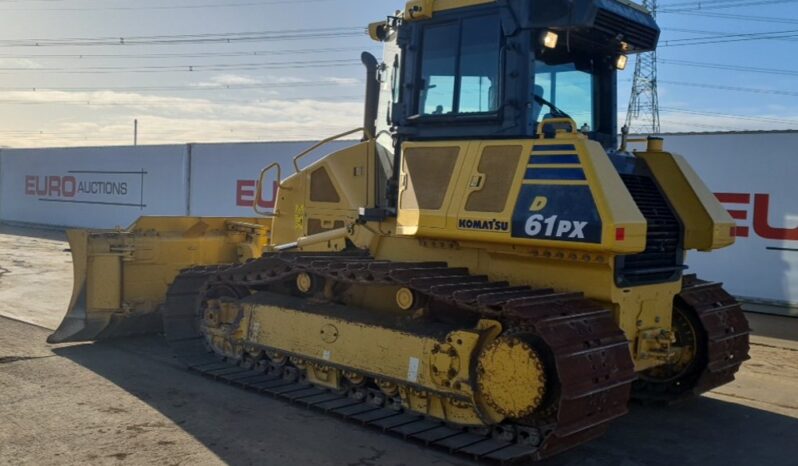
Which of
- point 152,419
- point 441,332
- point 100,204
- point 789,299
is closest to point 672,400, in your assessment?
point 441,332

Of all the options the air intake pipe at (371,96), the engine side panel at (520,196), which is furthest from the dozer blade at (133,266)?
the engine side panel at (520,196)

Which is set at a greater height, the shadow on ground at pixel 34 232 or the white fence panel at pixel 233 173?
the white fence panel at pixel 233 173

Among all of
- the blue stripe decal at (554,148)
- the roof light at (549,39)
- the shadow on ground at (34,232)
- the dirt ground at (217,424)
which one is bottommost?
the dirt ground at (217,424)

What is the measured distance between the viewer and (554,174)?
5.21m

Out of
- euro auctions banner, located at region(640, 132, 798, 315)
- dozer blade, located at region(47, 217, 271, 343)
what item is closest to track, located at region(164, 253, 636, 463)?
dozer blade, located at region(47, 217, 271, 343)

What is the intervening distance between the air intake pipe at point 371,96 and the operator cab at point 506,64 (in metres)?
0.20

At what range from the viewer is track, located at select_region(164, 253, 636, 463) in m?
4.66

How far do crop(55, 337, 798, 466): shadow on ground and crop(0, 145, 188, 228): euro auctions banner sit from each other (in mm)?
15067

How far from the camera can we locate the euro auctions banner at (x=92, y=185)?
2162cm

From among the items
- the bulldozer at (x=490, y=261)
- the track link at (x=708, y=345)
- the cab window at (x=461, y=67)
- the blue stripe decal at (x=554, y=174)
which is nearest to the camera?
the bulldozer at (x=490, y=261)

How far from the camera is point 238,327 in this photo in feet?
23.5

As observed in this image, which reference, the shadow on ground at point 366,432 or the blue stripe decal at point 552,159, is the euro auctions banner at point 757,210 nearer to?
the shadow on ground at point 366,432

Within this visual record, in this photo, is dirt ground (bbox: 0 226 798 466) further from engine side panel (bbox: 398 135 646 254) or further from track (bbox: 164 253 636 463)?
engine side panel (bbox: 398 135 646 254)

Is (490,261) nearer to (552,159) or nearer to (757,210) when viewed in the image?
(552,159)
